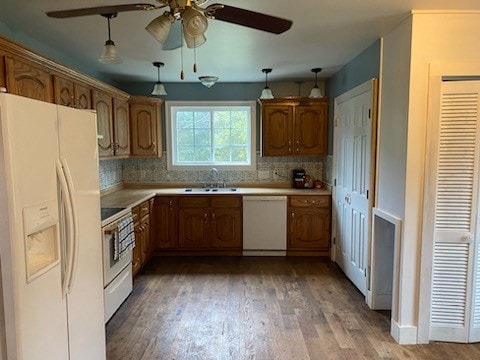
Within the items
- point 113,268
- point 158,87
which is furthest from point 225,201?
point 113,268

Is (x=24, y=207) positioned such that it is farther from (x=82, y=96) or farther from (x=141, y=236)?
(x=141, y=236)

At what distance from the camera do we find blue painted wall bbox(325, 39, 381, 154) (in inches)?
121

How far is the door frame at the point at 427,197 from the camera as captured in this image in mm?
2365

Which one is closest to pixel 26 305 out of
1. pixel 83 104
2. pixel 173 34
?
pixel 173 34

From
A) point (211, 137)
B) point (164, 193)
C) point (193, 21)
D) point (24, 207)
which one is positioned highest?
point (193, 21)

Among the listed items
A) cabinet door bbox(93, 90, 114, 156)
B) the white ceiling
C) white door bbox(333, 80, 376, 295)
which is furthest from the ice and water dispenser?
white door bbox(333, 80, 376, 295)

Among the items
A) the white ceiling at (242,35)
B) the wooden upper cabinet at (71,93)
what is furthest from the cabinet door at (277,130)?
the wooden upper cabinet at (71,93)

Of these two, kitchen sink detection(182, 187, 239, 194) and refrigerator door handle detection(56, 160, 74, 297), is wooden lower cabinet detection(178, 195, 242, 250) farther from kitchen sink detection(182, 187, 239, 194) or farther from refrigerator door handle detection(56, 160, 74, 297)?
refrigerator door handle detection(56, 160, 74, 297)

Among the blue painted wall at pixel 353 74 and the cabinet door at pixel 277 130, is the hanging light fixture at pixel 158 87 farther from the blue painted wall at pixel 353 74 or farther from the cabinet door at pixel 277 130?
the blue painted wall at pixel 353 74

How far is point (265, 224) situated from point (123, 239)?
2.02m

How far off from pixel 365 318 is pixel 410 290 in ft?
1.94

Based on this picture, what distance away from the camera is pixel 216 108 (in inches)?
201

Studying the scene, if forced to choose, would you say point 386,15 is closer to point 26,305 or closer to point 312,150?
point 312,150

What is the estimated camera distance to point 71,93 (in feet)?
9.80
